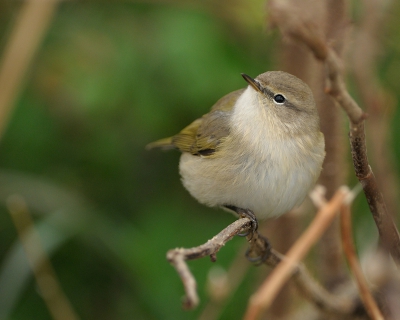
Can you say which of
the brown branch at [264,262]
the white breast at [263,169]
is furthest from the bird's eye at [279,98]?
the brown branch at [264,262]

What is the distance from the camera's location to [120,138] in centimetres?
454

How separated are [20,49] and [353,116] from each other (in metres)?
2.71

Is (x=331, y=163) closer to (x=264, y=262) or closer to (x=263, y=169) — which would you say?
(x=263, y=169)

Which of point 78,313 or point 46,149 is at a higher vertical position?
point 46,149

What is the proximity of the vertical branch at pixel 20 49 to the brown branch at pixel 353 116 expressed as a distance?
2354 millimetres

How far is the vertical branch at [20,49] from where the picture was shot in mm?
3680

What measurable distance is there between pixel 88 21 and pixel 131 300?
221 centimetres

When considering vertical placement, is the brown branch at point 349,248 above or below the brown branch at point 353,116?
below

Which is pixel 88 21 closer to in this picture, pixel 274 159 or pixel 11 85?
pixel 11 85

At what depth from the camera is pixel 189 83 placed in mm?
4055

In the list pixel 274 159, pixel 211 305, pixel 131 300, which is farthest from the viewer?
pixel 131 300

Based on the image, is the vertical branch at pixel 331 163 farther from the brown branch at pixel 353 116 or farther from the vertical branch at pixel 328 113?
the brown branch at pixel 353 116

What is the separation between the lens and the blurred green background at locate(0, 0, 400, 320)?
4.06m

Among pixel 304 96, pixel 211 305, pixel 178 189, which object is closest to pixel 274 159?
pixel 304 96
